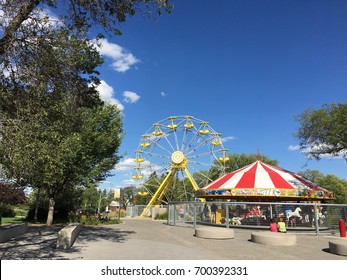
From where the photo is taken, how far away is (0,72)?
8.75 m

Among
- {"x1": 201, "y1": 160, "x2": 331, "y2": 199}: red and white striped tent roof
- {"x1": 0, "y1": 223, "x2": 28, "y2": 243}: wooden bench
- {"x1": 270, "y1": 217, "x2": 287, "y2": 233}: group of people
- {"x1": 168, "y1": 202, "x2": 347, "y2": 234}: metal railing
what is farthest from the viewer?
{"x1": 201, "y1": 160, "x2": 331, "y2": 199}: red and white striped tent roof

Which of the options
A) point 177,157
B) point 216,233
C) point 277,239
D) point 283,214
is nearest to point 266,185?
point 283,214

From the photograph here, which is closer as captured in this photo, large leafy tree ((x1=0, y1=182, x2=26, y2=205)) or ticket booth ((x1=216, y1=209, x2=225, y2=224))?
ticket booth ((x1=216, y1=209, x2=225, y2=224))

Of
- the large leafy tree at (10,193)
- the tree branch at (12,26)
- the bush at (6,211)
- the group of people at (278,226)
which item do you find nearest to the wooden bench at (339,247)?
the group of people at (278,226)

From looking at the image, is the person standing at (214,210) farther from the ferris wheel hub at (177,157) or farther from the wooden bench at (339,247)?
the ferris wheel hub at (177,157)

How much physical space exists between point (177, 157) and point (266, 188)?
22306 millimetres

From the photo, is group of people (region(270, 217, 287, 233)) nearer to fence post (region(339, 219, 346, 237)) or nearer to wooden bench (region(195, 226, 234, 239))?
fence post (region(339, 219, 346, 237))

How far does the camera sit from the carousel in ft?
71.4

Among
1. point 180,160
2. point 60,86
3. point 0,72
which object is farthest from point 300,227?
point 180,160

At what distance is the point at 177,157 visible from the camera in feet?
142

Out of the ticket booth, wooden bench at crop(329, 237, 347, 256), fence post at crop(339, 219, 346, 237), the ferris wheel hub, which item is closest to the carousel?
the ticket booth

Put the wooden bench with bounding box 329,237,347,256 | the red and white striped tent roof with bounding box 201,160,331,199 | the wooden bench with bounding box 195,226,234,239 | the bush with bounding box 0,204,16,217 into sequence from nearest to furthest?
the wooden bench with bounding box 329,237,347,256
the wooden bench with bounding box 195,226,234,239
the red and white striped tent roof with bounding box 201,160,331,199
the bush with bounding box 0,204,16,217

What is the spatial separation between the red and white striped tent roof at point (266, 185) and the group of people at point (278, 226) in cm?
448

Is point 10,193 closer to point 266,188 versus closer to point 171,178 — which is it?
point 266,188
